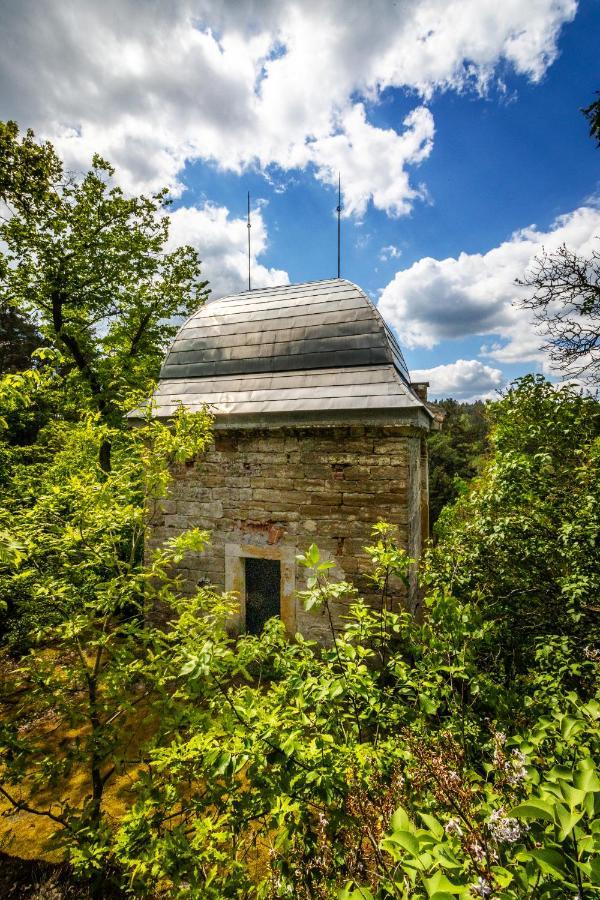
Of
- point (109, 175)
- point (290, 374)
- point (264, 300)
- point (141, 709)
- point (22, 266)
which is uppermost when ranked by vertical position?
point (109, 175)

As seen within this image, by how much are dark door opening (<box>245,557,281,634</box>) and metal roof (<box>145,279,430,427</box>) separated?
2.11 meters

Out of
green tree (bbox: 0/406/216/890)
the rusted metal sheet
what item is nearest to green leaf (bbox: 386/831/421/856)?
green tree (bbox: 0/406/216/890)

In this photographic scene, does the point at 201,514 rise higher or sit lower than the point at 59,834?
higher

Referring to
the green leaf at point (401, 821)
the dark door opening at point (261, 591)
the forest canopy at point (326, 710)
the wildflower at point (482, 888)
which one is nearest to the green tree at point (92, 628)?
the forest canopy at point (326, 710)

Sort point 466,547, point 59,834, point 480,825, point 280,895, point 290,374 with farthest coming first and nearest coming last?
point 290,374 < point 466,547 < point 59,834 < point 280,895 < point 480,825

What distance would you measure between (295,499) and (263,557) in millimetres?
954

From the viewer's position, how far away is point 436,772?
4.96ft

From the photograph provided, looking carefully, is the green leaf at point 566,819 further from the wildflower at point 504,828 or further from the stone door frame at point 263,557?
the stone door frame at point 263,557

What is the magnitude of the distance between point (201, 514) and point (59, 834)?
359cm

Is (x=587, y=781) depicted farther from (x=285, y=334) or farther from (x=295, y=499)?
(x=285, y=334)

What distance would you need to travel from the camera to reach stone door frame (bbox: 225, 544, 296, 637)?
16.5ft

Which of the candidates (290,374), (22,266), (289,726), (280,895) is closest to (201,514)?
(290,374)

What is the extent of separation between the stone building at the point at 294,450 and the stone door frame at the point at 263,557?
0.02 m

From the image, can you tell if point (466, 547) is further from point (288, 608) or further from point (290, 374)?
point (290, 374)
